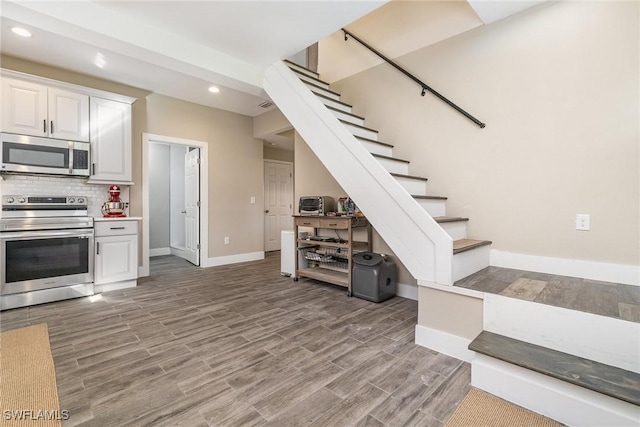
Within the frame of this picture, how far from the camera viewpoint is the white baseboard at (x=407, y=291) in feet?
10.5

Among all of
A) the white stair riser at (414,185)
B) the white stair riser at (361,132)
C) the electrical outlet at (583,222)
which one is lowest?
the electrical outlet at (583,222)

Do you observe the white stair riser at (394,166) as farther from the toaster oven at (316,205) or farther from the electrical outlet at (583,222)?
the electrical outlet at (583,222)

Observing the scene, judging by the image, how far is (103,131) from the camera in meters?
3.57

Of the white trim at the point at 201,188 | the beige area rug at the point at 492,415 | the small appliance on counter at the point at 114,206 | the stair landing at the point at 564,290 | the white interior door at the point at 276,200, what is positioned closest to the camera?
the beige area rug at the point at 492,415

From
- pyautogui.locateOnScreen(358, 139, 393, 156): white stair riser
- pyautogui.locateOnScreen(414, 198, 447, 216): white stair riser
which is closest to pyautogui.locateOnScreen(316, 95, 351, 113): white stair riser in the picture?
pyautogui.locateOnScreen(358, 139, 393, 156): white stair riser

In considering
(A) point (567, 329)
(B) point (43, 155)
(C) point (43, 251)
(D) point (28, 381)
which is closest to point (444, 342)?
(A) point (567, 329)

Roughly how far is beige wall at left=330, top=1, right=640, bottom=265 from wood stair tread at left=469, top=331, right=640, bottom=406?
1102 millimetres

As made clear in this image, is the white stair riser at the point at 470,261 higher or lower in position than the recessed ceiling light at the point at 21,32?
lower

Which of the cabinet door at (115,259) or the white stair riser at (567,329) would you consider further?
the cabinet door at (115,259)

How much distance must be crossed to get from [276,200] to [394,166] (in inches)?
163

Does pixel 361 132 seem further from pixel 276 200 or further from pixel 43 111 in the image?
pixel 276 200

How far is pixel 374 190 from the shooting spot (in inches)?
95.3

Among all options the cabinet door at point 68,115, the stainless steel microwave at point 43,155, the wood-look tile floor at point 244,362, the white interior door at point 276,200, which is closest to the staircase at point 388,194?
the wood-look tile floor at point 244,362

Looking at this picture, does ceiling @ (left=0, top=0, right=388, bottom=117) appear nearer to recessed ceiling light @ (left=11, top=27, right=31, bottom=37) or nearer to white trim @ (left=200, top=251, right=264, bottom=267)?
recessed ceiling light @ (left=11, top=27, right=31, bottom=37)
